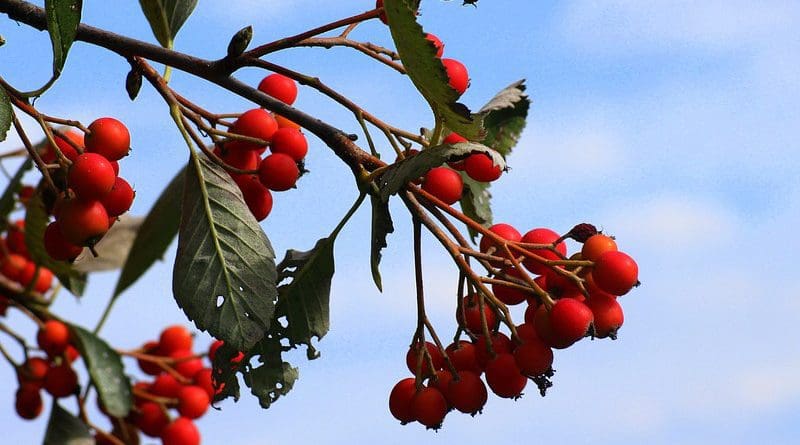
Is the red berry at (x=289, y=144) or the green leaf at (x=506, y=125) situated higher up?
the green leaf at (x=506, y=125)

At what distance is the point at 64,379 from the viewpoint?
3.68 m

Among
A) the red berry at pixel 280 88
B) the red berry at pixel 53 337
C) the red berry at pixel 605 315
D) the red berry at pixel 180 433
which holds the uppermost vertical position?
the red berry at pixel 53 337

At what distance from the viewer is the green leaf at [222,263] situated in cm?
202

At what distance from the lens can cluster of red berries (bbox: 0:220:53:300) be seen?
4.02 meters

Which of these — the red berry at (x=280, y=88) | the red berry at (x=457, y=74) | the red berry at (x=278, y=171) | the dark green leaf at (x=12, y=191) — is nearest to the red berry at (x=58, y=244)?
the red berry at (x=278, y=171)

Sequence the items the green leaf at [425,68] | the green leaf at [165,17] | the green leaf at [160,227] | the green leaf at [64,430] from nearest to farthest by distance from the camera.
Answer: the green leaf at [425,68] → the green leaf at [165,17] → the green leaf at [160,227] → the green leaf at [64,430]

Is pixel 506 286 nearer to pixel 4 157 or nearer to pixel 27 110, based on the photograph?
pixel 27 110

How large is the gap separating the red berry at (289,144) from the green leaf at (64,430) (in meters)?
1.74

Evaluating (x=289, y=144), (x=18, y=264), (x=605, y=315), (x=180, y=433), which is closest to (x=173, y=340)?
(x=180, y=433)

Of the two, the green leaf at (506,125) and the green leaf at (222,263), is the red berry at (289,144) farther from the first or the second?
the green leaf at (506,125)

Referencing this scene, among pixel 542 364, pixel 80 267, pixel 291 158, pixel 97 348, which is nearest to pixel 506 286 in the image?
pixel 542 364

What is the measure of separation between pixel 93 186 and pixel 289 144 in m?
0.44

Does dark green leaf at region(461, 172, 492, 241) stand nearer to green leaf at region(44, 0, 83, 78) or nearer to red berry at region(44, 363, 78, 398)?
green leaf at region(44, 0, 83, 78)

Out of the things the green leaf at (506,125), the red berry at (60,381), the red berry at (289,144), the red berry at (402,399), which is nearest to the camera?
the red berry at (402,399)
